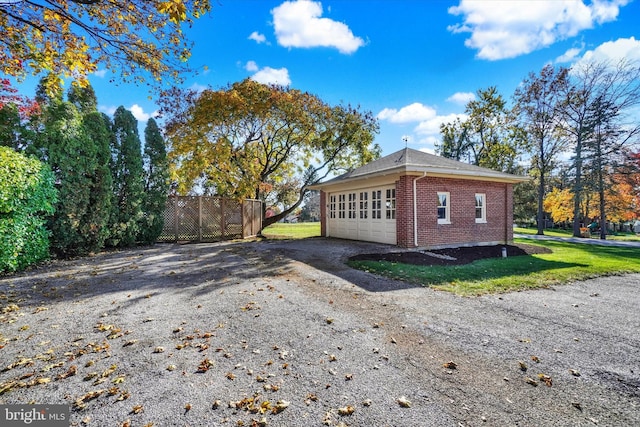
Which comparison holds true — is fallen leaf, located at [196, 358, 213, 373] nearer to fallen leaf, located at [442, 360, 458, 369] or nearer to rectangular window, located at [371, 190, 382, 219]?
fallen leaf, located at [442, 360, 458, 369]

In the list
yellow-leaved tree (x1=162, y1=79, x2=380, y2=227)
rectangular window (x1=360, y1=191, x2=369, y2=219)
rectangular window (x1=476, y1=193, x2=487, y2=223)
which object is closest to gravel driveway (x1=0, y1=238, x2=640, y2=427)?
rectangular window (x1=476, y1=193, x2=487, y2=223)

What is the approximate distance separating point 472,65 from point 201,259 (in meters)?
13.2

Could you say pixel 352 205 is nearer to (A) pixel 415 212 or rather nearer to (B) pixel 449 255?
(A) pixel 415 212

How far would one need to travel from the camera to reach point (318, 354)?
312cm

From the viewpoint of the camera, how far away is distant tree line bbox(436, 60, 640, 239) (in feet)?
61.7

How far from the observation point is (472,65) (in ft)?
41.5

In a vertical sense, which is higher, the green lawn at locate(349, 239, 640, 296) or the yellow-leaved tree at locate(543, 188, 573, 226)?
the yellow-leaved tree at locate(543, 188, 573, 226)

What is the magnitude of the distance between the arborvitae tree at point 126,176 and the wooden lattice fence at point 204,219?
160 cm

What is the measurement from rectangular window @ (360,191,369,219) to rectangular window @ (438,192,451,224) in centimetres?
283

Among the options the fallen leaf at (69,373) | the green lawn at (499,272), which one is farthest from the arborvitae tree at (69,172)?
the green lawn at (499,272)

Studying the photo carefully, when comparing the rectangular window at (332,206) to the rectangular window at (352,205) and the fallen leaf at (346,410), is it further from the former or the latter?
the fallen leaf at (346,410)

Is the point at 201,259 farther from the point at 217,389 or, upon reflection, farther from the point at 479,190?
the point at 479,190

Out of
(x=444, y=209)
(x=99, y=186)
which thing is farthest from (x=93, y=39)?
(x=444, y=209)

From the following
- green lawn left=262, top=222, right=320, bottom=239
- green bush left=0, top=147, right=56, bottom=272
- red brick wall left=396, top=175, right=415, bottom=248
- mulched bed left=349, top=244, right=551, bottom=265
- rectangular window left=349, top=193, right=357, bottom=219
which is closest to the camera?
green bush left=0, top=147, right=56, bottom=272
